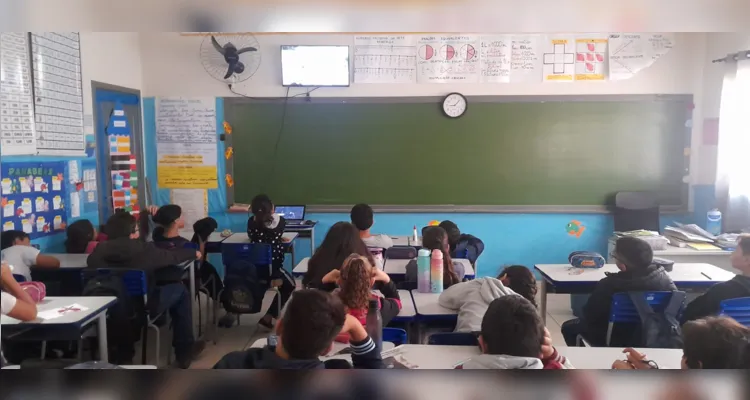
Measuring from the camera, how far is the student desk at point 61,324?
0.44 m

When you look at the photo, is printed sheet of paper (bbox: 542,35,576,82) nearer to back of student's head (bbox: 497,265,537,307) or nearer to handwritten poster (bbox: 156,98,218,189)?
back of student's head (bbox: 497,265,537,307)

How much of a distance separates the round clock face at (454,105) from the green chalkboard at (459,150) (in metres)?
0.06

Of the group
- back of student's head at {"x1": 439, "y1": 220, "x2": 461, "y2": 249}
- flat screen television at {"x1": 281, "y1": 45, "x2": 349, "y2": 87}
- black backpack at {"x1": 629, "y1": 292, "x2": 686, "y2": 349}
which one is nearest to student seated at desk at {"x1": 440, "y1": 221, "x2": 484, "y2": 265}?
back of student's head at {"x1": 439, "y1": 220, "x2": 461, "y2": 249}

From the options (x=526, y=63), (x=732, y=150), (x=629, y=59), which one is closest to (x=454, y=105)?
(x=526, y=63)

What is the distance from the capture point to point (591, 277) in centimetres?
286

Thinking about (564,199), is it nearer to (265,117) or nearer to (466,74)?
(466,74)

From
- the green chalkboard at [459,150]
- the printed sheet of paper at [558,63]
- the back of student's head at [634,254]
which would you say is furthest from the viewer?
the green chalkboard at [459,150]

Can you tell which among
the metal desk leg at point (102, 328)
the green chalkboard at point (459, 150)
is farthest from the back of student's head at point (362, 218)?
the metal desk leg at point (102, 328)

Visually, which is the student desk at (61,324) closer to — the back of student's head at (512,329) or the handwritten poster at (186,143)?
the back of student's head at (512,329)

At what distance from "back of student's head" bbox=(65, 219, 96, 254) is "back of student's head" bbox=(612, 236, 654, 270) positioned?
7.57 ft

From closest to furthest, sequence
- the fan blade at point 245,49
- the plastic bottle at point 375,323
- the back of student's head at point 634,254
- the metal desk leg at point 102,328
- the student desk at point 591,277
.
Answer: the metal desk leg at point 102,328 < the plastic bottle at point 375,323 < the back of student's head at point 634,254 < the student desk at point 591,277 < the fan blade at point 245,49

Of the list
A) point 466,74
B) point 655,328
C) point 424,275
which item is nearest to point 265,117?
point 466,74

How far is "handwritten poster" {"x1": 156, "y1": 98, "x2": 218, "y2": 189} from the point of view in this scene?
4.56m

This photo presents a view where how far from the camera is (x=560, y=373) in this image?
0.33 m
